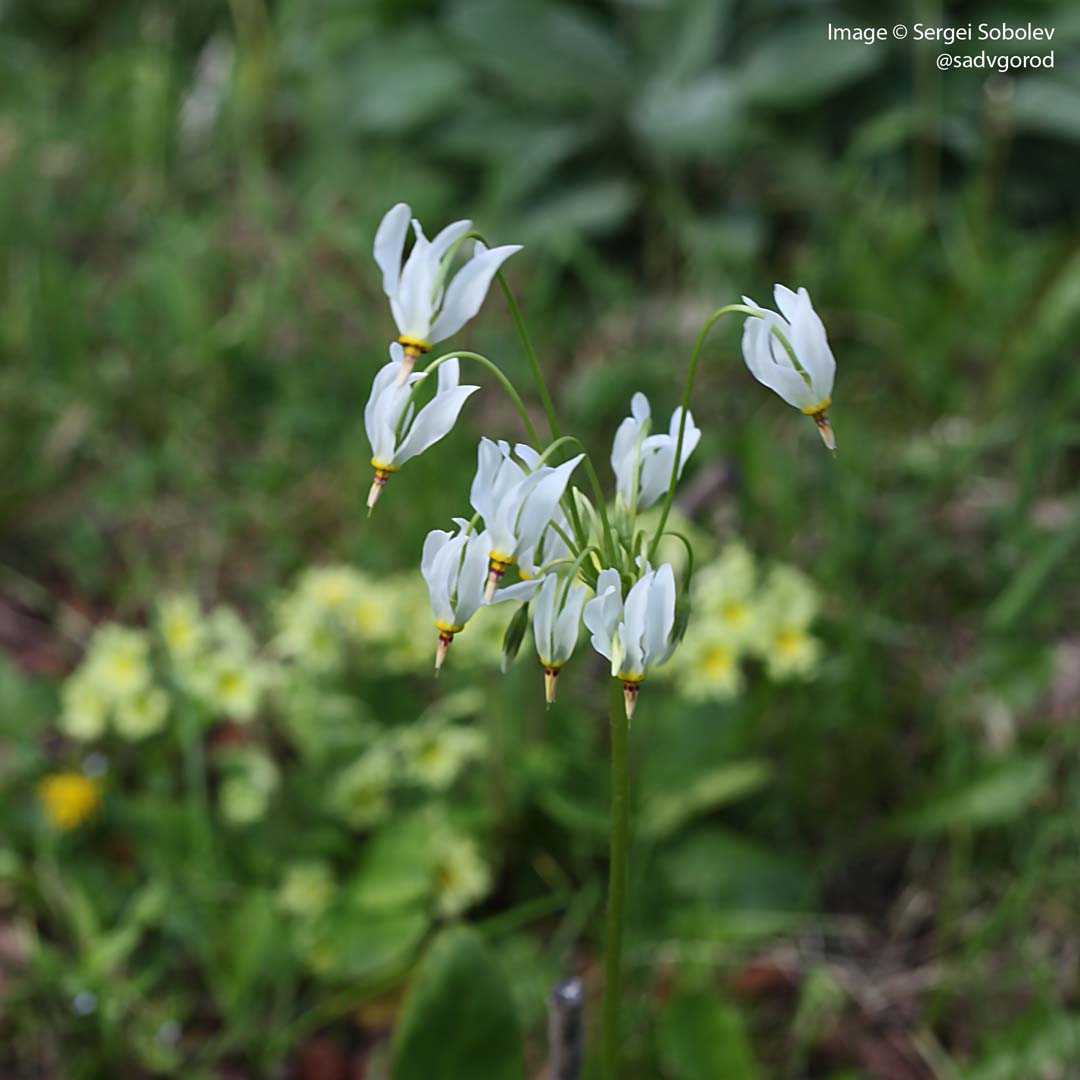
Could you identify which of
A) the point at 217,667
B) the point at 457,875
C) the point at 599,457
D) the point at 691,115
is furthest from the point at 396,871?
the point at 691,115

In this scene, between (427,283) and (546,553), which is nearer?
(427,283)

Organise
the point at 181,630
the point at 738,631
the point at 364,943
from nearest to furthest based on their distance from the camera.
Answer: the point at 364,943 → the point at 738,631 → the point at 181,630

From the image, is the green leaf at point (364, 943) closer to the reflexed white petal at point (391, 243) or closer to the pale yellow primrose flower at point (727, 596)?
the pale yellow primrose flower at point (727, 596)

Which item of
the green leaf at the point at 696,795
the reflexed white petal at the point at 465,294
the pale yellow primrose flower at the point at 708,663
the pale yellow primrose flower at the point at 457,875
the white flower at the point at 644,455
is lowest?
the pale yellow primrose flower at the point at 457,875

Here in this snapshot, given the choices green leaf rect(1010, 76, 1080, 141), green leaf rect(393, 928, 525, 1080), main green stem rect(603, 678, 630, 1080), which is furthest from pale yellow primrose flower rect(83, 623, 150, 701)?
green leaf rect(1010, 76, 1080, 141)

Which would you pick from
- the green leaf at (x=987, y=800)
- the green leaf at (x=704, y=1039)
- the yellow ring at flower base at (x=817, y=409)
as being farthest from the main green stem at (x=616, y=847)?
the green leaf at (x=987, y=800)

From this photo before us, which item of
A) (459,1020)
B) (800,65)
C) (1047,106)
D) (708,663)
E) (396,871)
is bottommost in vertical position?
(459,1020)

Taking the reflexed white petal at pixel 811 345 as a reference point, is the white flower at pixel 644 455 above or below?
below

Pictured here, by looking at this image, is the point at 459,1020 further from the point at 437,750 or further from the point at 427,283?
the point at 427,283
